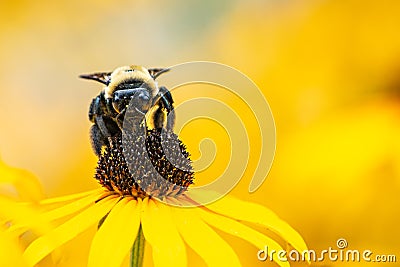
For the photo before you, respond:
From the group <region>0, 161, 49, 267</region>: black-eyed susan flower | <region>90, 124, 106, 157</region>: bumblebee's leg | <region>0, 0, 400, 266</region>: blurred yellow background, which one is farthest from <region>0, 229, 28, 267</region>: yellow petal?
→ <region>0, 0, 400, 266</region>: blurred yellow background

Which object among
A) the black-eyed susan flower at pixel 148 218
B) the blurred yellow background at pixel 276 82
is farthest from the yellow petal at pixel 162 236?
the blurred yellow background at pixel 276 82

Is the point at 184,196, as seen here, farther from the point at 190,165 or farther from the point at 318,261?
the point at 318,261

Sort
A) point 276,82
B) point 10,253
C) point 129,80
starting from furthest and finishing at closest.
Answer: point 276,82
point 129,80
point 10,253

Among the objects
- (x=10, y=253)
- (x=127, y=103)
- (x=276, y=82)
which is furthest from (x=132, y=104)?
(x=276, y=82)

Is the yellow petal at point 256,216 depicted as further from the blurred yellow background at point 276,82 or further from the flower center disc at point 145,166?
the blurred yellow background at point 276,82

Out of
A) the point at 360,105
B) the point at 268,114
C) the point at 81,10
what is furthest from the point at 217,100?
the point at 81,10

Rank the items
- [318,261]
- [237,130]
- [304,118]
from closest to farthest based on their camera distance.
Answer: [318,261] < [237,130] < [304,118]

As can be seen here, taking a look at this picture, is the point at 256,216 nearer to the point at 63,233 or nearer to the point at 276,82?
the point at 63,233

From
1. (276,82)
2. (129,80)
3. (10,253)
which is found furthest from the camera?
(276,82)
